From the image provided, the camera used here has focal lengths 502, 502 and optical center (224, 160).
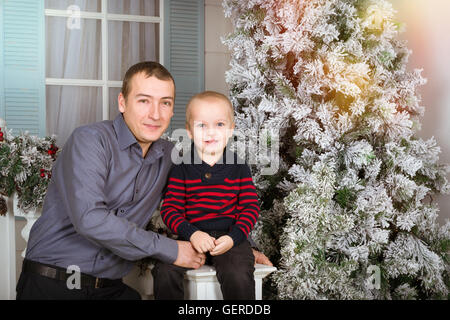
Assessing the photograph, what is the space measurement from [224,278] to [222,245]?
0.11m

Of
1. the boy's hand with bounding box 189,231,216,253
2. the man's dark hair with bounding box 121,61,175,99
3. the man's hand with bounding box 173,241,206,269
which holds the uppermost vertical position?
the man's dark hair with bounding box 121,61,175,99

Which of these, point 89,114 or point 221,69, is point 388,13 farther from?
point 89,114

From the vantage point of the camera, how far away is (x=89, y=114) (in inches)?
137

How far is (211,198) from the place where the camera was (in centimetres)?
175

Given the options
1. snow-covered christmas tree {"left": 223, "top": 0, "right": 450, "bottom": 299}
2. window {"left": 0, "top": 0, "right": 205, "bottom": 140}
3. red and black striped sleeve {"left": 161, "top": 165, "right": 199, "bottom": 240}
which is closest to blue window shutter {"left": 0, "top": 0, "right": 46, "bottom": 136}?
window {"left": 0, "top": 0, "right": 205, "bottom": 140}

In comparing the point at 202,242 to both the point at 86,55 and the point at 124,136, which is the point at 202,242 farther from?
the point at 86,55

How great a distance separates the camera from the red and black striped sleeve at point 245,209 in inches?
66.3

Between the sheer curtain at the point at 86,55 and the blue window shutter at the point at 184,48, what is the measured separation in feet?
0.38

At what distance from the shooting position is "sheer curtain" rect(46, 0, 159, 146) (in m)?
3.38

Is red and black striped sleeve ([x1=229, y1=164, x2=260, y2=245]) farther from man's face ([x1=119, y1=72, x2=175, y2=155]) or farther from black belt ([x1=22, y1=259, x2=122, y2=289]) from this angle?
black belt ([x1=22, y1=259, x2=122, y2=289])

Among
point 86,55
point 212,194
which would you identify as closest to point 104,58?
point 86,55

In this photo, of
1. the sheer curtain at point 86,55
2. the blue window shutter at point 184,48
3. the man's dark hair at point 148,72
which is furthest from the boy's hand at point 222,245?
the sheer curtain at point 86,55

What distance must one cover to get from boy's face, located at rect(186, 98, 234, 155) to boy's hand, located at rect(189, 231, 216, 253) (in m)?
0.32
